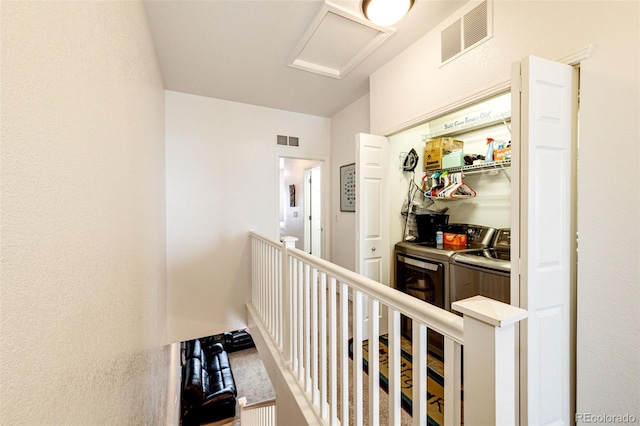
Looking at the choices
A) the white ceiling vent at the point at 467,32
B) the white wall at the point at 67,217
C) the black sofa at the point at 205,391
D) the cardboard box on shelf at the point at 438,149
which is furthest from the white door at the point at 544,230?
the black sofa at the point at 205,391

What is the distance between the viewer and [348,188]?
356 cm

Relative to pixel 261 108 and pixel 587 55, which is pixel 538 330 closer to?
pixel 587 55

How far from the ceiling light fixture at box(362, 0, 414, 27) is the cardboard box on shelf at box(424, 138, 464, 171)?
3.99ft

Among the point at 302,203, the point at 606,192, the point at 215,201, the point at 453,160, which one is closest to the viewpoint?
the point at 606,192

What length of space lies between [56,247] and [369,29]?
229 centimetres

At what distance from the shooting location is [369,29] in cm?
205

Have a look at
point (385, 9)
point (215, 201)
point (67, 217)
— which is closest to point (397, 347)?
point (67, 217)

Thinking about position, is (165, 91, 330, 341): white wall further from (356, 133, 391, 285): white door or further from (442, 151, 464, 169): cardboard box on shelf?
(442, 151, 464, 169): cardboard box on shelf

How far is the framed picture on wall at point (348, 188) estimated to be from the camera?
3465 millimetres

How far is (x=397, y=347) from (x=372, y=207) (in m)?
1.75

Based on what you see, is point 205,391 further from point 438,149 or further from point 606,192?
point 606,192

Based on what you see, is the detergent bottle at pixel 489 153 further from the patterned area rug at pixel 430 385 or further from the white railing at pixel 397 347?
the white railing at pixel 397 347

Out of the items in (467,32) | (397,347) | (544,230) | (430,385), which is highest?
(467,32)

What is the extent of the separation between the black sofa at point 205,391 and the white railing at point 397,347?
12.4 feet
